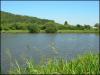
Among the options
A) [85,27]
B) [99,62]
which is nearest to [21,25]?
[85,27]

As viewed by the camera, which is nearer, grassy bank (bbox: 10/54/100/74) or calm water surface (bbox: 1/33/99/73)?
grassy bank (bbox: 10/54/100/74)

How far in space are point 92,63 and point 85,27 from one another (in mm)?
81118

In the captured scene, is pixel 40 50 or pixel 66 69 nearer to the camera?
pixel 66 69

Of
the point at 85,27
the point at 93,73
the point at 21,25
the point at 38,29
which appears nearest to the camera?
the point at 93,73

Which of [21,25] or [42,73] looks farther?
[21,25]

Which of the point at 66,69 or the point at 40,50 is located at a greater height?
the point at 66,69

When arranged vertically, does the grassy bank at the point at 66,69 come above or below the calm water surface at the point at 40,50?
above

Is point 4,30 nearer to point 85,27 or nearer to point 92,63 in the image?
point 85,27

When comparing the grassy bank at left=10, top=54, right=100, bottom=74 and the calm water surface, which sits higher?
the grassy bank at left=10, top=54, right=100, bottom=74

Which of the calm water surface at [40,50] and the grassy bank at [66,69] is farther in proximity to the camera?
the calm water surface at [40,50]

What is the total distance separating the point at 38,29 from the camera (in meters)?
72.7

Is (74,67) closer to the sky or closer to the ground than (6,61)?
closer to the sky

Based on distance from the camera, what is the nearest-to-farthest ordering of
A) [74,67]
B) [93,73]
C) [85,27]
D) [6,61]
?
[93,73], [74,67], [6,61], [85,27]

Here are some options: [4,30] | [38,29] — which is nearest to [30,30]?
[38,29]
